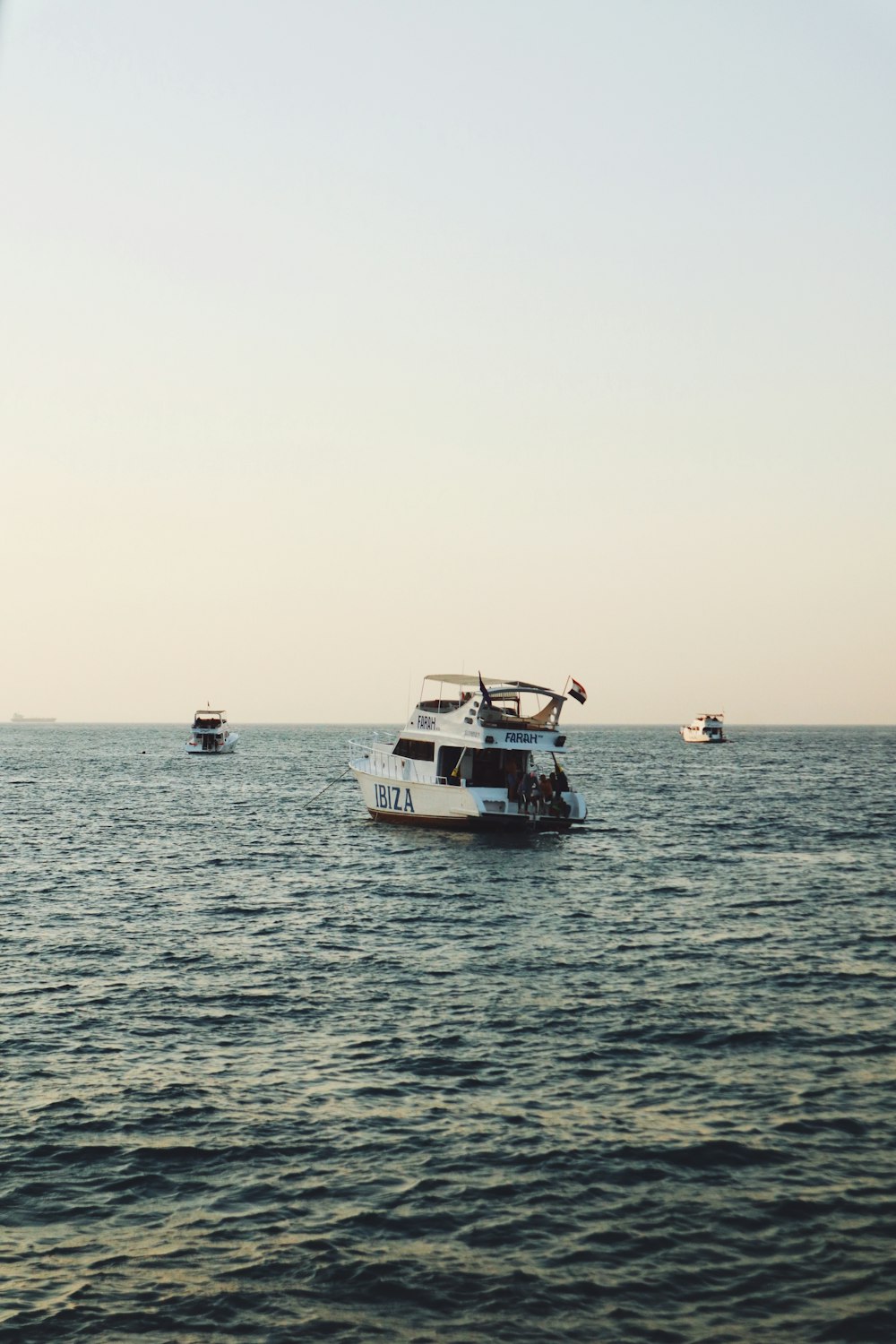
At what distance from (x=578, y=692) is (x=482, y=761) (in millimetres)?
5513

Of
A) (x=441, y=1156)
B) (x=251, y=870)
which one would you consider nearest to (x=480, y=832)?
(x=251, y=870)

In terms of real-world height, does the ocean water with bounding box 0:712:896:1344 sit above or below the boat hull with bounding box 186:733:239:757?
below

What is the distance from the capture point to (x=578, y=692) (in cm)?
4384

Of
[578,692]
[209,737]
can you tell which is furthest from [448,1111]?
[209,737]

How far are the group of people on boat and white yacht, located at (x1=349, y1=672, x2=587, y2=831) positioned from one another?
0.12 feet

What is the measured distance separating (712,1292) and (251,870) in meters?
31.3

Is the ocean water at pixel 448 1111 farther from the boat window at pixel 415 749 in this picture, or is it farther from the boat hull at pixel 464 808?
the boat window at pixel 415 749

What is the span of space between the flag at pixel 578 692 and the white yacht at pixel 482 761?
1.8 inches

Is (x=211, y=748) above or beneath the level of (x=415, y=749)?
beneath

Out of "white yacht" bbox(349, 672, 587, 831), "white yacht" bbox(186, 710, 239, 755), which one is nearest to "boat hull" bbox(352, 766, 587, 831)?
"white yacht" bbox(349, 672, 587, 831)

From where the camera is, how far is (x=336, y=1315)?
10727 millimetres

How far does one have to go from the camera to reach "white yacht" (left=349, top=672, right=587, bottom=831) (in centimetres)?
4475

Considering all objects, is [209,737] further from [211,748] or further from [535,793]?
[535,793]

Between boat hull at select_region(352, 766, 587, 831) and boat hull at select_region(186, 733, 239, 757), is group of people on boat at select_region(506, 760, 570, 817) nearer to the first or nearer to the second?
boat hull at select_region(352, 766, 587, 831)
